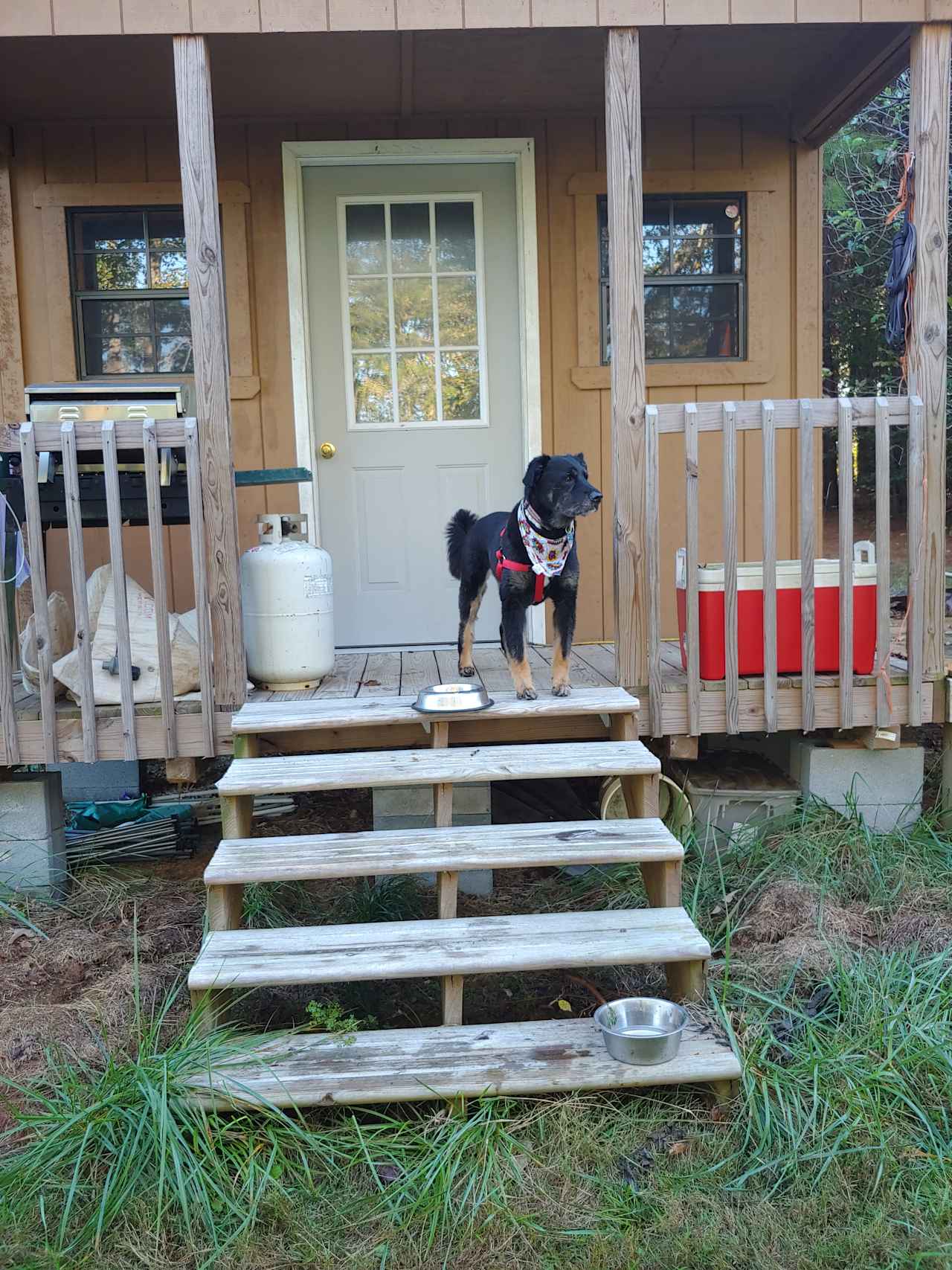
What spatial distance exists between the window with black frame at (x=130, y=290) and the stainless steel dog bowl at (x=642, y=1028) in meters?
3.87

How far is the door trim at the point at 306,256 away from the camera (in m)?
4.93

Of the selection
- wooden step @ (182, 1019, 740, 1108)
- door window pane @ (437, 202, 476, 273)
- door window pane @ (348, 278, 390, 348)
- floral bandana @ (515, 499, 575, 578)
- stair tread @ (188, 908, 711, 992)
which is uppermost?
door window pane @ (437, 202, 476, 273)


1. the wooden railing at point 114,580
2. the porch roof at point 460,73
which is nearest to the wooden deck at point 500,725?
the wooden railing at point 114,580

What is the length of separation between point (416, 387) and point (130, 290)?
1482mm

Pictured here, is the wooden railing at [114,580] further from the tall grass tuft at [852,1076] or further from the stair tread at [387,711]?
the tall grass tuft at [852,1076]

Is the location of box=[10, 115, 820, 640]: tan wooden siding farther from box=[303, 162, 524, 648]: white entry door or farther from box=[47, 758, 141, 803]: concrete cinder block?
box=[47, 758, 141, 803]: concrete cinder block

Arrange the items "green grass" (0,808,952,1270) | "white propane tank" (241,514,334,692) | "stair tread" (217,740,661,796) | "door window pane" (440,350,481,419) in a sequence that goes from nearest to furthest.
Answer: "green grass" (0,808,952,1270) → "stair tread" (217,740,661,796) → "white propane tank" (241,514,334,692) → "door window pane" (440,350,481,419)

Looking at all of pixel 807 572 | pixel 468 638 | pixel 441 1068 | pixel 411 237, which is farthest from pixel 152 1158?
pixel 411 237

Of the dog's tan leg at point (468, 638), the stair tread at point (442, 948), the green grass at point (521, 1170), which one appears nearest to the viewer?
the green grass at point (521, 1170)

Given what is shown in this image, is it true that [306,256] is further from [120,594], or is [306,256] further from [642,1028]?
[642,1028]

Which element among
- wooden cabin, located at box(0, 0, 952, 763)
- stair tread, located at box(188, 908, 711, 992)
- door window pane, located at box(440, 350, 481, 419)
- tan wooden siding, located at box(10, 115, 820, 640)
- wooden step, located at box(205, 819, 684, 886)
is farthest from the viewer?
door window pane, located at box(440, 350, 481, 419)

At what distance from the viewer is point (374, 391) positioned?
16.8 ft

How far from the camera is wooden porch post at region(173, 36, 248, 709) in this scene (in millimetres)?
3432

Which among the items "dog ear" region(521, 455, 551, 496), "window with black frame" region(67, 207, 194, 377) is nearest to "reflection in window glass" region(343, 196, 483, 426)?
"window with black frame" region(67, 207, 194, 377)
